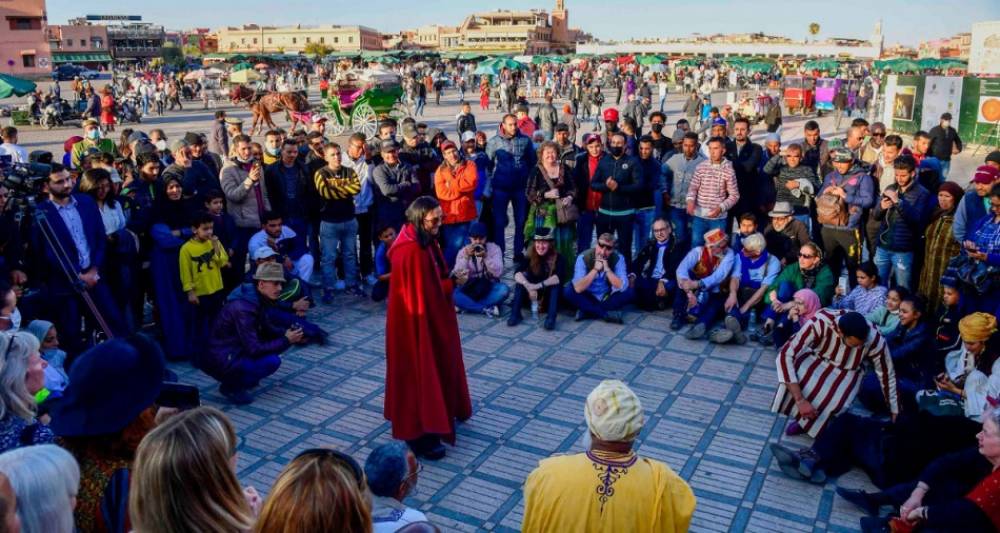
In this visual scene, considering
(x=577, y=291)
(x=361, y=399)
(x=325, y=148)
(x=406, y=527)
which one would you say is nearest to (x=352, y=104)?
(x=325, y=148)

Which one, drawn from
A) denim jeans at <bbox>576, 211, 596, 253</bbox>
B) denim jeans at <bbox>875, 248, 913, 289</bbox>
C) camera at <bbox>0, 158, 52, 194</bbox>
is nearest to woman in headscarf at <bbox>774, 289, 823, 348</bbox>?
denim jeans at <bbox>875, 248, 913, 289</bbox>

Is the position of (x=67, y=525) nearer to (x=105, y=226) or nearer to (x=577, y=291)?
(x=105, y=226)

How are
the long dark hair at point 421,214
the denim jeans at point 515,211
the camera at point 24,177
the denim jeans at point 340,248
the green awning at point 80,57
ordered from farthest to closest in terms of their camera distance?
1. the green awning at point 80,57
2. the denim jeans at point 515,211
3. the denim jeans at point 340,248
4. the camera at point 24,177
5. the long dark hair at point 421,214

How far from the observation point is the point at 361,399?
6.46m

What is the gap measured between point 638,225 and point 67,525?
7.47 meters

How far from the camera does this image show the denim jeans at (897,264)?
7457mm

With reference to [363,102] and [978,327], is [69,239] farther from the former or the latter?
[363,102]

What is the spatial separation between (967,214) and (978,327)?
1600mm

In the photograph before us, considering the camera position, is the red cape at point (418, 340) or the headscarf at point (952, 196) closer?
the red cape at point (418, 340)

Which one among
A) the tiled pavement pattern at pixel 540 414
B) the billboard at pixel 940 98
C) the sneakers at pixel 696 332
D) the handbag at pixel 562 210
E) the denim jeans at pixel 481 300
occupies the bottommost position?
the tiled pavement pattern at pixel 540 414

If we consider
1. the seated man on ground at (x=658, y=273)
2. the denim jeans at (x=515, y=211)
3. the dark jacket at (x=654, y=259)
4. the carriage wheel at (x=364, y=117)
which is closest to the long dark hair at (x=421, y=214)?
the seated man on ground at (x=658, y=273)

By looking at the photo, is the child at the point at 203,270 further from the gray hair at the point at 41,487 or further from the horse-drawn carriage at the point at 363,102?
the horse-drawn carriage at the point at 363,102

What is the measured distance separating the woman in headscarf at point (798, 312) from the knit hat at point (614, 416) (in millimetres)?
4549

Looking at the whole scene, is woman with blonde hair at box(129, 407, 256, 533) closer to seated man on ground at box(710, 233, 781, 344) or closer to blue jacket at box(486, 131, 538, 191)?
seated man on ground at box(710, 233, 781, 344)
